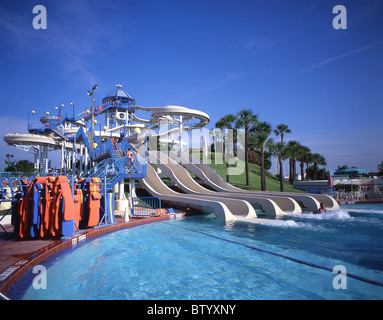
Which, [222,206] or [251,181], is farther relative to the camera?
[251,181]

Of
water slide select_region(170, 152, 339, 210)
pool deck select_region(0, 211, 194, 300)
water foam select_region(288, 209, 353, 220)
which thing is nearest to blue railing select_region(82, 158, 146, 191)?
pool deck select_region(0, 211, 194, 300)

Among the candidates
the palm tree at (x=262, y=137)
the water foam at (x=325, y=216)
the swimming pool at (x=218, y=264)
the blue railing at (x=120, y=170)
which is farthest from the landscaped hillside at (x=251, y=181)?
the swimming pool at (x=218, y=264)

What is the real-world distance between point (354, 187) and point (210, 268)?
101 ft

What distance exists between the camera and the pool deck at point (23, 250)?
559 centimetres

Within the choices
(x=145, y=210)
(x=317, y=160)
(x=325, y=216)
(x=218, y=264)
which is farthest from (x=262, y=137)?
(x=317, y=160)

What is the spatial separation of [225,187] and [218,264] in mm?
18872

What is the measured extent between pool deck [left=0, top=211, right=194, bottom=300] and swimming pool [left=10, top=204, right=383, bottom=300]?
0.36 meters

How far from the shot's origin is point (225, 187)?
26250mm

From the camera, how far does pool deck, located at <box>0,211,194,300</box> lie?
18.3 ft

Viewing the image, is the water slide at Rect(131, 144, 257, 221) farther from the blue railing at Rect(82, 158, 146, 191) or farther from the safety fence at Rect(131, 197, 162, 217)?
the blue railing at Rect(82, 158, 146, 191)

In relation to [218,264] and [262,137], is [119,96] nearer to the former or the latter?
[262,137]

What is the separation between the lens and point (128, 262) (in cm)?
777
